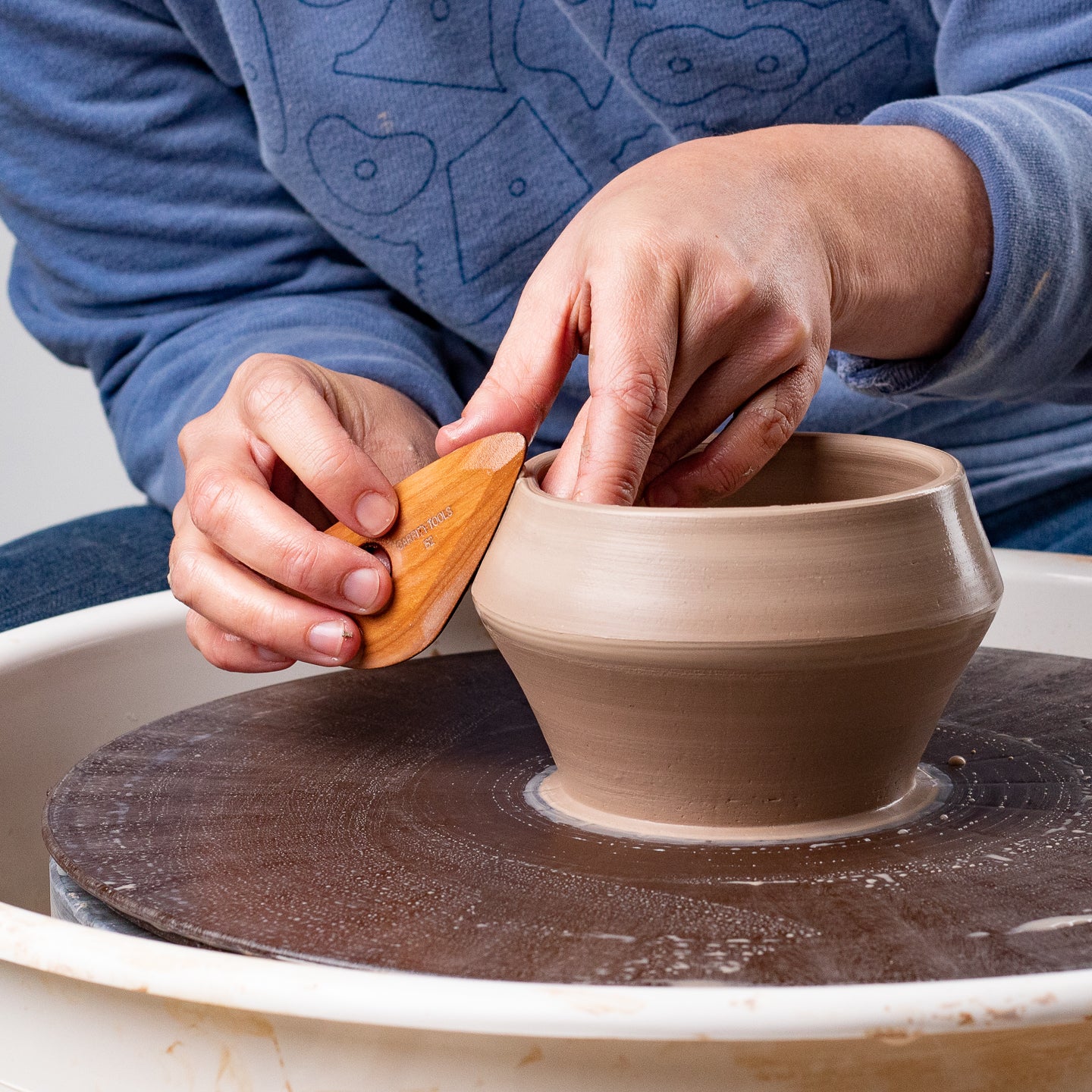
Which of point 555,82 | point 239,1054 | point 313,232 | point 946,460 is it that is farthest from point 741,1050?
point 313,232

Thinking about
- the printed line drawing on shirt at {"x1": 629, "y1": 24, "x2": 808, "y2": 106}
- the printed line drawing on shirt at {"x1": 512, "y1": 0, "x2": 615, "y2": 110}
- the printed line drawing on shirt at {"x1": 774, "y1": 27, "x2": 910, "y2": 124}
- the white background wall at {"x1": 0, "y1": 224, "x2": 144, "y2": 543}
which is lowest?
the white background wall at {"x1": 0, "y1": 224, "x2": 144, "y2": 543}

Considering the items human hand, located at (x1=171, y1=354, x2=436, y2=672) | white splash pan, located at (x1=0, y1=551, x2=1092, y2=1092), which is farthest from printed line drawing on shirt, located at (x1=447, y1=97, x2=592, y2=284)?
white splash pan, located at (x1=0, y1=551, x2=1092, y2=1092)

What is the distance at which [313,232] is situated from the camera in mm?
1343

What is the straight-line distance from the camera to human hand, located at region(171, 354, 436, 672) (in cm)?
72

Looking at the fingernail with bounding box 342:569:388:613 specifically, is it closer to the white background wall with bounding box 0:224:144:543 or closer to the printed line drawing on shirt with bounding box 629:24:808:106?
the printed line drawing on shirt with bounding box 629:24:808:106

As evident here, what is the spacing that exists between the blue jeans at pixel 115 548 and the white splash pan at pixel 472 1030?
699 mm

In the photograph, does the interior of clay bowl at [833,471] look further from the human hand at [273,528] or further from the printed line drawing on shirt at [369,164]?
the printed line drawing on shirt at [369,164]

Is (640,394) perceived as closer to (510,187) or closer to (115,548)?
(510,187)

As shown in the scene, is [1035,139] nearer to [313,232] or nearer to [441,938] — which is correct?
[441,938]

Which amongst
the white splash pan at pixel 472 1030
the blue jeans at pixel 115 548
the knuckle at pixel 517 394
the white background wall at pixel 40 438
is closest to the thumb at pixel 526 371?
the knuckle at pixel 517 394

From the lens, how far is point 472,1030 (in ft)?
1.28

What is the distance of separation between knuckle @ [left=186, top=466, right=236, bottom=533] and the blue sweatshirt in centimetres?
32

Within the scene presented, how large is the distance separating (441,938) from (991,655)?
20.9 inches

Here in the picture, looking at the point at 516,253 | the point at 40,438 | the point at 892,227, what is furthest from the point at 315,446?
the point at 40,438
